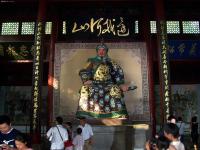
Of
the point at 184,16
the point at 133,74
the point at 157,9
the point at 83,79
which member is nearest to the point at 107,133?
the point at 83,79

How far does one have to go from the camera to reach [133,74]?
10.1 m

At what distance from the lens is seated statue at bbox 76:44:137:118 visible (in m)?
9.11

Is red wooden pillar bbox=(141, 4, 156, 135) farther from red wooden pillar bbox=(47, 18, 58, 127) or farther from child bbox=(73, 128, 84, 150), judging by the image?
child bbox=(73, 128, 84, 150)

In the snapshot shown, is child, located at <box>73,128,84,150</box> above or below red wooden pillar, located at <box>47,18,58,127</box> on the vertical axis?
below

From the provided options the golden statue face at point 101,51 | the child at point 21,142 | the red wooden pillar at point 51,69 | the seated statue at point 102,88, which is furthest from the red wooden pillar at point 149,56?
the child at point 21,142

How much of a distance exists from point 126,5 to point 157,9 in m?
1.82

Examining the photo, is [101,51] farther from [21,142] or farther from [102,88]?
[21,142]

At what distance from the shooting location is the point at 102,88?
9211mm

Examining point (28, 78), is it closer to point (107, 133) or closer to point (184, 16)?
point (107, 133)

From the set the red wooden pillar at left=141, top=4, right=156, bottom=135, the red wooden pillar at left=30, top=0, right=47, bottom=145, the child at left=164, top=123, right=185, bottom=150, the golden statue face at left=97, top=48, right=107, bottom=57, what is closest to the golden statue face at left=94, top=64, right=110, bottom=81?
the golden statue face at left=97, top=48, right=107, bottom=57

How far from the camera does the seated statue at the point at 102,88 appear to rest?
911cm

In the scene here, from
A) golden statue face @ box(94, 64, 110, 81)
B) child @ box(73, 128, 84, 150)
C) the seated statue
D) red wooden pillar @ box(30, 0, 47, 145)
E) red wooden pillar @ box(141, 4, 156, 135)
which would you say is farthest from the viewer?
red wooden pillar @ box(141, 4, 156, 135)

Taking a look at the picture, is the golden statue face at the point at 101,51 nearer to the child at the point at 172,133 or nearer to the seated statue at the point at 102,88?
the seated statue at the point at 102,88

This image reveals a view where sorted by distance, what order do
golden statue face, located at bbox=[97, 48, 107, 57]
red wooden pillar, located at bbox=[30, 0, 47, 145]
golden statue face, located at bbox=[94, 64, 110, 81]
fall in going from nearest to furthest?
red wooden pillar, located at bbox=[30, 0, 47, 145] < golden statue face, located at bbox=[94, 64, 110, 81] < golden statue face, located at bbox=[97, 48, 107, 57]
